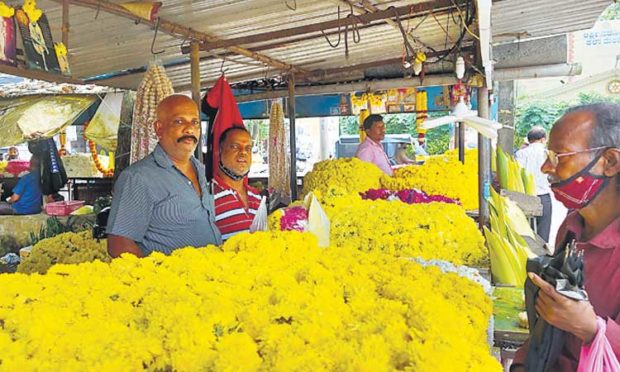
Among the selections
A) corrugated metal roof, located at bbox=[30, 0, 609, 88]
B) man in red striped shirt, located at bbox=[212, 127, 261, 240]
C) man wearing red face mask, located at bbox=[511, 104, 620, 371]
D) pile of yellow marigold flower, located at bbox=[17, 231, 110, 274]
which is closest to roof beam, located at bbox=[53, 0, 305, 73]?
corrugated metal roof, located at bbox=[30, 0, 609, 88]

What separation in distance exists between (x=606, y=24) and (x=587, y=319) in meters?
23.1

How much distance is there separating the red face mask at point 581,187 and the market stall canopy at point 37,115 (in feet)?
27.2

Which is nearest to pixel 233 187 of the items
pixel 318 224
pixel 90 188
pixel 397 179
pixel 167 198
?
pixel 167 198

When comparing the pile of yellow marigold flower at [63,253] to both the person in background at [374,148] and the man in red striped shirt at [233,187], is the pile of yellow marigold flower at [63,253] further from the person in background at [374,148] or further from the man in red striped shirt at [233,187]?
the person in background at [374,148]

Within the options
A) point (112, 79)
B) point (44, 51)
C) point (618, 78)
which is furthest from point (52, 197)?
point (618, 78)

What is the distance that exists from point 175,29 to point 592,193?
3.41 m

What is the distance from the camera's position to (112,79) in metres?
6.60

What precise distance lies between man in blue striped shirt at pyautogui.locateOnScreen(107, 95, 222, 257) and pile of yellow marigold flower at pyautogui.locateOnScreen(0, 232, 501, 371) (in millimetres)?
733

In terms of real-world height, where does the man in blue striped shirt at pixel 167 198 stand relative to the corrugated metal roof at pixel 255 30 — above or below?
below

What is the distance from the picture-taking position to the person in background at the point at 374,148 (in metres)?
6.07

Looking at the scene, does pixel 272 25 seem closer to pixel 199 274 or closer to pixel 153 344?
pixel 199 274

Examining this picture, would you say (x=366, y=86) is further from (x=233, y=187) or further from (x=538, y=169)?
(x=233, y=187)

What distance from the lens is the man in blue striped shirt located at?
252 cm

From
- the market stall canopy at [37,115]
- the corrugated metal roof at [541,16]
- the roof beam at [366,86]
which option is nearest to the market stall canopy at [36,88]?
the market stall canopy at [37,115]
